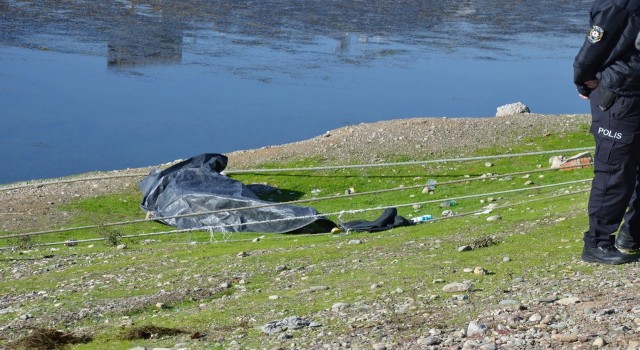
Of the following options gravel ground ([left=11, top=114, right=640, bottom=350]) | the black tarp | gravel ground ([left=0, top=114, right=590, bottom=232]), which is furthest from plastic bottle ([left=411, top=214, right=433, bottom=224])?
gravel ground ([left=0, top=114, right=590, bottom=232])

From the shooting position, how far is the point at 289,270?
37.7ft

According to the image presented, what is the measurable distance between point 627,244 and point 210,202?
1114cm

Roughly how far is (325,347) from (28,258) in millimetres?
8170

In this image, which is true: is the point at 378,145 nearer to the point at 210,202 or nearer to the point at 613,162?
the point at 210,202

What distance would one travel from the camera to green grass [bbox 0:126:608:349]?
8.74 metres

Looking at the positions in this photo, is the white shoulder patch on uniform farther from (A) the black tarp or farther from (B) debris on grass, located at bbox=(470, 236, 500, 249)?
(A) the black tarp

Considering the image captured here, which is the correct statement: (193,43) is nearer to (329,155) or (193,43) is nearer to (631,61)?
(329,155)

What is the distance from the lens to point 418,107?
109 ft

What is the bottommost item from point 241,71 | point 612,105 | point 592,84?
point 241,71

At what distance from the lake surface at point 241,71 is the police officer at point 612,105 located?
62.7 ft

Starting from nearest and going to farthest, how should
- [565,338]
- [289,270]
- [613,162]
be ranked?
[565,338]
[613,162]
[289,270]

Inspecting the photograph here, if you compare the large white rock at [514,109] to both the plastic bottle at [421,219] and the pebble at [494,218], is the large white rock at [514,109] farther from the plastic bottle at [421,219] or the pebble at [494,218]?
the pebble at [494,218]

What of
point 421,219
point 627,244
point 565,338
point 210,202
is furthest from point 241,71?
point 565,338

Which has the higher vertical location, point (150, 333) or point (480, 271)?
point (480, 271)
